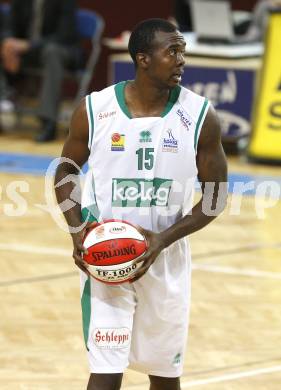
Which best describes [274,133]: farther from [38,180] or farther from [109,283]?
[109,283]

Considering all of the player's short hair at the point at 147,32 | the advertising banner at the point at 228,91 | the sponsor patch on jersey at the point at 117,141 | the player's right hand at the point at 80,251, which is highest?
the player's short hair at the point at 147,32

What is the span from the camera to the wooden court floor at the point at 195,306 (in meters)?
5.32

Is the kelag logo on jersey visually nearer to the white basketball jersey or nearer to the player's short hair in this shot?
the white basketball jersey

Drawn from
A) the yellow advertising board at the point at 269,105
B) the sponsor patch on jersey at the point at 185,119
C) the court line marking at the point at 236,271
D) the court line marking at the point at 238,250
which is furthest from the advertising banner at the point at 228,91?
the sponsor patch on jersey at the point at 185,119

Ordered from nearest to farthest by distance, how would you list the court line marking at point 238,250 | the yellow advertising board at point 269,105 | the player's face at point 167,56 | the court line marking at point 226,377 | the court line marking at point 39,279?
the player's face at point 167,56 < the court line marking at point 226,377 < the court line marking at point 39,279 < the court line marking at point 238,250 < the yellow advertising board at point 269,105

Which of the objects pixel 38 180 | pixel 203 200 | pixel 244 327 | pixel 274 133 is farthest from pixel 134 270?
pixel 274 133

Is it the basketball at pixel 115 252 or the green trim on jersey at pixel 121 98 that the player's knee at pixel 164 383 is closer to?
the basketball at pixel 115 252

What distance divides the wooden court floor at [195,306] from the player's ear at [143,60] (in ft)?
6.09

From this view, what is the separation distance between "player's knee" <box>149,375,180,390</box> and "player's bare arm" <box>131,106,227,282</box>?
53 cm

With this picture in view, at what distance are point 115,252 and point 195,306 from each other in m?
2.56

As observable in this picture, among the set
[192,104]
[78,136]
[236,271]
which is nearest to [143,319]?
[78,136]

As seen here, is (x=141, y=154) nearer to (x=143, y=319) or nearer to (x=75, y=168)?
(x=75, y=168)

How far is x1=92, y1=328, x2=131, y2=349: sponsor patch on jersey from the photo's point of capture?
4.08 metres

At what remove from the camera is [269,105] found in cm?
1072
